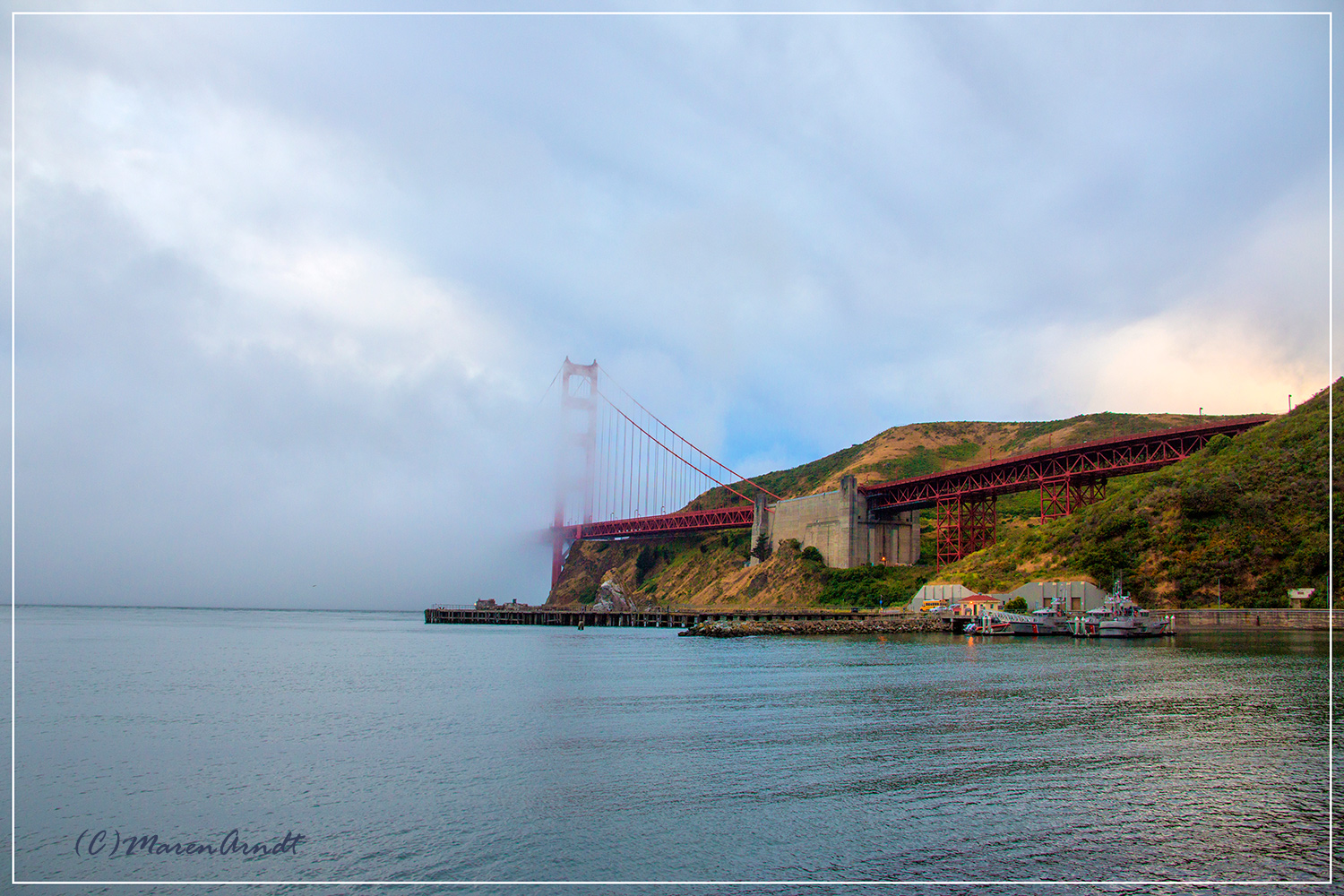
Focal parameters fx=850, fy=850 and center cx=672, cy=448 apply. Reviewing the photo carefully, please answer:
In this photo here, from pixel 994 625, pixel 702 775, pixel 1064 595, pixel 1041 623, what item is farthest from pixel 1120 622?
pixel 702 775

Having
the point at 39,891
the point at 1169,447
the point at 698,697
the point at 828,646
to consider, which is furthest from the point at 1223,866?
the point at 1169,447

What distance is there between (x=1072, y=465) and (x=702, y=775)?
76264 mm

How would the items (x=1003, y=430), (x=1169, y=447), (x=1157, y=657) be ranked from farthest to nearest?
(x=1003, y=430) → (x=1169, y=447) → (x=1157, y=657)

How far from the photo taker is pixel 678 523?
399ft

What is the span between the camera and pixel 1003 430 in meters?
168

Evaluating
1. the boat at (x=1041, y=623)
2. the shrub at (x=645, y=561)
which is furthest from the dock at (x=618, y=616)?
the shrub at (x=645, y=561)

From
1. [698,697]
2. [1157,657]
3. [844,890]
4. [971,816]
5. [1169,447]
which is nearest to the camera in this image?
[844,890]

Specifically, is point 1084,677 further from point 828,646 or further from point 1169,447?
point 1169,447

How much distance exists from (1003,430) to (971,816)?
542 feet

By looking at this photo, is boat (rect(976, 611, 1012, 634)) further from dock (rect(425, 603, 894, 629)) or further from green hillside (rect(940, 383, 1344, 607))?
dock (rect(425, 603, 894, 629))

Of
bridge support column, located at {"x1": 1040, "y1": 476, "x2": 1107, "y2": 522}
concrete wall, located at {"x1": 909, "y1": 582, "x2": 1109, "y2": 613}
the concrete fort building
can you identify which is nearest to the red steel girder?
bridge support column, located at {"x1": 1040, "y1": 476, "x2": 1107, "y2": 522}

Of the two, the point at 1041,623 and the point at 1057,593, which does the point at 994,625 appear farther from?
the point at 1057,593

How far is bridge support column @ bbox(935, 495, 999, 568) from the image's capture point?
90.8 metres

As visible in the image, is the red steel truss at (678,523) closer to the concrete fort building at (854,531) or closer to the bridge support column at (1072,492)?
the concrete fort building at (854,531)
